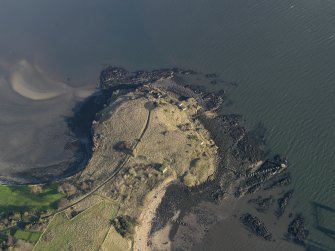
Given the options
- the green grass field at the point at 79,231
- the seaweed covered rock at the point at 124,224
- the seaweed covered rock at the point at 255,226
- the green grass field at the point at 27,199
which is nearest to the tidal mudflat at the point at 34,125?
the green grass field at the point at 27,199

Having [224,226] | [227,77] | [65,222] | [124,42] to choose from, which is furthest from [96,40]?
[224,226]

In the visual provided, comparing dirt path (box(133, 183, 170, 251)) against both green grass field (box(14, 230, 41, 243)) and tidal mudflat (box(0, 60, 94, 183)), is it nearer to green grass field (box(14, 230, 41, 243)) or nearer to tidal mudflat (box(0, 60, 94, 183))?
green grass field (box(14, 230, 41, 243))

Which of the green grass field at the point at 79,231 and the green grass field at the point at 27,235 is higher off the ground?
the green grass field at the point at 27,235

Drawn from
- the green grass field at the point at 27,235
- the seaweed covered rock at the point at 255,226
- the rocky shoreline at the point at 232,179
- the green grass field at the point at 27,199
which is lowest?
the seaweed covered rock at the point at 255,226

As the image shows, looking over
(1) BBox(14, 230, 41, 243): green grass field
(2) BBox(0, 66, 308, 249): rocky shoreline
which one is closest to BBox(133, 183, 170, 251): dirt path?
(2) BBox(0, 66, 308, 249): rocky shoreline

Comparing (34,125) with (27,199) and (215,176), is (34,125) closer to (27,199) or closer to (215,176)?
(27,199)

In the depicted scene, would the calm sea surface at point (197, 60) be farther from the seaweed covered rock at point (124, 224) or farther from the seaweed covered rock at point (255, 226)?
the seaweed covered rock at point (124, 224)

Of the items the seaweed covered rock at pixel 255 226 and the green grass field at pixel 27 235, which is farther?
the green grass field at pixel 27 235
